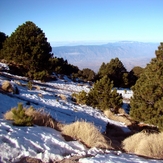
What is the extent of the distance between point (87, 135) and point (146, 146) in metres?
1.62

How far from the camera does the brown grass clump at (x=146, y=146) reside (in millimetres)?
5660

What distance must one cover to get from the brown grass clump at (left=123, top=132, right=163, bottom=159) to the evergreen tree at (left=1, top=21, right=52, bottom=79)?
23658 mm

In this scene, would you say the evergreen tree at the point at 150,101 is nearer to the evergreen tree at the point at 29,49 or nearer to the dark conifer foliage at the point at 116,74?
the evergreen tree at the point at 29,49

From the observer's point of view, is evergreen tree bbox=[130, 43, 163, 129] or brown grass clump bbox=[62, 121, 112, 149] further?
evergreen tree bbox=[130, 43, 163, 129]

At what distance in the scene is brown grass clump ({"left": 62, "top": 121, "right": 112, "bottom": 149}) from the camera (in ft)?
18.8

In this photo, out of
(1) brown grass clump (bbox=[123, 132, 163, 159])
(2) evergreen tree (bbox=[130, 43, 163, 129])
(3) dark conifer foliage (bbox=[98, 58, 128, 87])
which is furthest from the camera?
(3) dark conifer foliage (bbox=[98, 58, 128, 87])

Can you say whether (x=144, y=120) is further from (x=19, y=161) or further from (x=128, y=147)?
(x=19, y=161)

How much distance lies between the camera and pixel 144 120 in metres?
15.5

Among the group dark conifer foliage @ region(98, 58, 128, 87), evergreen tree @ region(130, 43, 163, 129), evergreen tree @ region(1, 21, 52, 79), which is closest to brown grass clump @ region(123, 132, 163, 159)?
evergreen tree @ region(130, 43, 163, 129)

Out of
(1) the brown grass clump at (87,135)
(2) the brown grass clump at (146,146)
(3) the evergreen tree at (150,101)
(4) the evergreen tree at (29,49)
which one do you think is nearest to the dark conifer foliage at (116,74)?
(4) the evergreen tree at (29,49)

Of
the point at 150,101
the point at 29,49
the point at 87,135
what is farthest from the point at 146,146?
the point at 29,49

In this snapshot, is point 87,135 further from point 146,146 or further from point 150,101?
point 150,101

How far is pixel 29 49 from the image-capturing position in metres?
30.0

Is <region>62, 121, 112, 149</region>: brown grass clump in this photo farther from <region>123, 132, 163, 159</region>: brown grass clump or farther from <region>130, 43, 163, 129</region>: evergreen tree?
<region>130, 43, 163, 129</region>: evergreen tree
